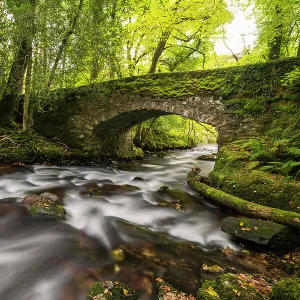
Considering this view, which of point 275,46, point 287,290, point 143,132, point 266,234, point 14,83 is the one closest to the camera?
point 287,290

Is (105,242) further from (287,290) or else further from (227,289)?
(287,290)

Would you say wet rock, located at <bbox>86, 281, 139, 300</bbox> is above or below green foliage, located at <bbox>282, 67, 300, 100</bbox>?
below

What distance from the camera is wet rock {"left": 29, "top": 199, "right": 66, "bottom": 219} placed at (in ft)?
14.0

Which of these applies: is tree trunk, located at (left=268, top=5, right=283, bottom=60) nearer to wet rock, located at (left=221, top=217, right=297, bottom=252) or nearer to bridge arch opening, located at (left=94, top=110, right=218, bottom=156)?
bridge arch opening, located at (left=94, top=110, right=218, bottom=156)

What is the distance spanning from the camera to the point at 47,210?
14.3 feet

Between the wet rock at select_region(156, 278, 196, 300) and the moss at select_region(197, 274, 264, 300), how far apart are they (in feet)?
0.48

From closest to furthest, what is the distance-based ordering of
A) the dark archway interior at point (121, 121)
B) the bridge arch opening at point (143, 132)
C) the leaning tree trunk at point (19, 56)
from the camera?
the leaning tree trunk at point (19, 56) < the dark archway interior at point (121, 121) < the bridge arch opening at point (143, 132)

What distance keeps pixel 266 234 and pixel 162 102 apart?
5.97 metres

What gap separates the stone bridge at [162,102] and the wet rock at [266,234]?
421 cm

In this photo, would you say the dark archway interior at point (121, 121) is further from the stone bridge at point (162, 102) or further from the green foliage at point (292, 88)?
the green foliage at point (292, 88)

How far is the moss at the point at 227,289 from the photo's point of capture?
2342 mm

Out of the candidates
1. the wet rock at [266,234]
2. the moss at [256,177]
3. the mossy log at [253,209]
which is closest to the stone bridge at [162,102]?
the moss at [256,177]

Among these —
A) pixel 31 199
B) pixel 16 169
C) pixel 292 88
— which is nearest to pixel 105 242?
pixel 31 199

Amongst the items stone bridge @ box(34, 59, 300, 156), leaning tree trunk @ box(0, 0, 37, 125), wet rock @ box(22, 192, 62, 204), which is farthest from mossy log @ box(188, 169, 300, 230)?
leaning tree trunk @ box(0, 0, 37, 125)
